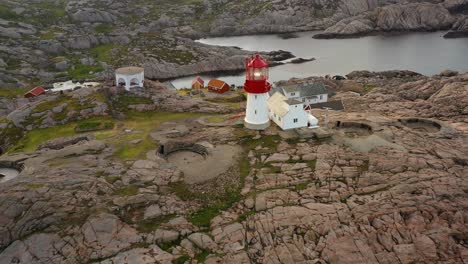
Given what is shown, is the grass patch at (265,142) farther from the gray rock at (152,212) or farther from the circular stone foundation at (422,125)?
the circular stone foundation at (422,125)

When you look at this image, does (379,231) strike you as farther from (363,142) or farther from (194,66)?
(194,66)

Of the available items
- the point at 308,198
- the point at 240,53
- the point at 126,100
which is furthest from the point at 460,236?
the point at 240,53

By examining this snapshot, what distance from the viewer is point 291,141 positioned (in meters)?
47.8

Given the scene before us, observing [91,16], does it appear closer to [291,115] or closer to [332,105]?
[332,105]

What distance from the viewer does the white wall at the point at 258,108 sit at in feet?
167

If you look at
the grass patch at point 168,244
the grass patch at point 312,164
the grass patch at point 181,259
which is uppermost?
the grass patch at point 312,164

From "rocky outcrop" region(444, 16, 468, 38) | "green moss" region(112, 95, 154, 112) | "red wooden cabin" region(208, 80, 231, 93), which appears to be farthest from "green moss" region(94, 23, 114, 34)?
"rocky outcrop" region(444, 16, 468, 38)

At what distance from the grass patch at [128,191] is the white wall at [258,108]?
17764 millimetres

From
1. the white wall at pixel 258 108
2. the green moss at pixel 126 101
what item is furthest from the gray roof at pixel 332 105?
the green moss at pixel 126 101

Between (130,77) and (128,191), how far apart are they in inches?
1174

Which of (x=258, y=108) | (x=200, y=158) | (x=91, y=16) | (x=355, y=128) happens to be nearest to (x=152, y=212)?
(x=200, y=158)

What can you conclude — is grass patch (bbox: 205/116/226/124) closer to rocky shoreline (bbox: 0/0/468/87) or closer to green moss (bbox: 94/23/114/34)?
rocky shoreline (bbox: 0/0/468/87)

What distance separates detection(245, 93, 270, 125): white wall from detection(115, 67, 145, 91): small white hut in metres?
21.8

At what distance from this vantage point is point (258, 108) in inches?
2002
